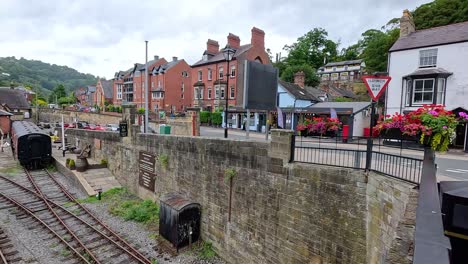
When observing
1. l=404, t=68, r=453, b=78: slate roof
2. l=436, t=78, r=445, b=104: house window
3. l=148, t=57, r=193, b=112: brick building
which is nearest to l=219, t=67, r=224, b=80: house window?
l=148, t=57, r=193, b=112: brick building

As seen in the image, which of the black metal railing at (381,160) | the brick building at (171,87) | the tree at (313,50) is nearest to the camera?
the black metal railing at (381,160)

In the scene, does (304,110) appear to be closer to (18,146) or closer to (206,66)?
(206,66)

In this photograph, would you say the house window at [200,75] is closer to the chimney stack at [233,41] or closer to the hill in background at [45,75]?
the chimney stack at [233,41]

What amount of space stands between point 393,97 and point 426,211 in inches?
886

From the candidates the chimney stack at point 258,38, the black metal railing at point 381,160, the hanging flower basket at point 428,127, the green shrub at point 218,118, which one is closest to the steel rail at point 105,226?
the black metal railing at point 381,160

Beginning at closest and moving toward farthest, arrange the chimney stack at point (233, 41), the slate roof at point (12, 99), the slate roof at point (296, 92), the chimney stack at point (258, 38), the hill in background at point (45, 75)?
the slate roof at point (296, 92) < the chimney stack at point (258, 38) < the chimney stack at point (233, 41) < the slate roof at point (12, 99) < the hill in background at point (45, 75)

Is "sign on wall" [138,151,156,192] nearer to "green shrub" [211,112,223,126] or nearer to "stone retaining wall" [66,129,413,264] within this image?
"stone retaining wall" [66,129,413,264]

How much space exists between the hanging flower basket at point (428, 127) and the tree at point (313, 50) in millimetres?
55230

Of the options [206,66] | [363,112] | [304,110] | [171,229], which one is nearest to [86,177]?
[171,229]

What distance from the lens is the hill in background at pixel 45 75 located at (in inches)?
4941

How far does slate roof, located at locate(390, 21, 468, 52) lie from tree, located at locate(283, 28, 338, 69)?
1476 inches

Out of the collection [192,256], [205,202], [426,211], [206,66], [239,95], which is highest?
[206,66]

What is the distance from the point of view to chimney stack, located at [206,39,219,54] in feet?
141

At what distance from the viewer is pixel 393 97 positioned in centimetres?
2141
